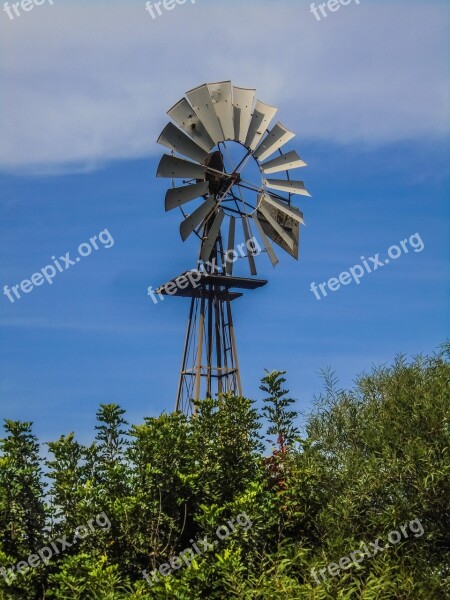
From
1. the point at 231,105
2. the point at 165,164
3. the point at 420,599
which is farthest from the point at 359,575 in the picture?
the point at 231,105

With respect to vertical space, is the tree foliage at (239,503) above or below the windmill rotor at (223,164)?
below

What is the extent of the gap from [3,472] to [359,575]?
654 cm

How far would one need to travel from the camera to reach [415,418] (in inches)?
663

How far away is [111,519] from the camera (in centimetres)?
1614

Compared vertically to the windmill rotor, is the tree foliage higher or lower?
lower

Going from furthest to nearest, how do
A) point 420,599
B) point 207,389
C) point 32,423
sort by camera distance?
point 207,389 < point 32,423 < point 420,599

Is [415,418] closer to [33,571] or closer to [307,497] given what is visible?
[307,497]

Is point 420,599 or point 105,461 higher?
point 105,461

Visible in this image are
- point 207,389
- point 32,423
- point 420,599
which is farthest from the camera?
point 207,389

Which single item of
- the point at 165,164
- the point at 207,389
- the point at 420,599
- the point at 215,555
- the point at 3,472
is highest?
the point at 165,164

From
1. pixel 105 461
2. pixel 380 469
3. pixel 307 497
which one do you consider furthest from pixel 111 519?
pixel 380 469

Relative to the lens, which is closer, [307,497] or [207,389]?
[307,497]

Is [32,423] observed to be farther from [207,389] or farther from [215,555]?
[207,389]

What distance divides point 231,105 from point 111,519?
1214 centimetres
